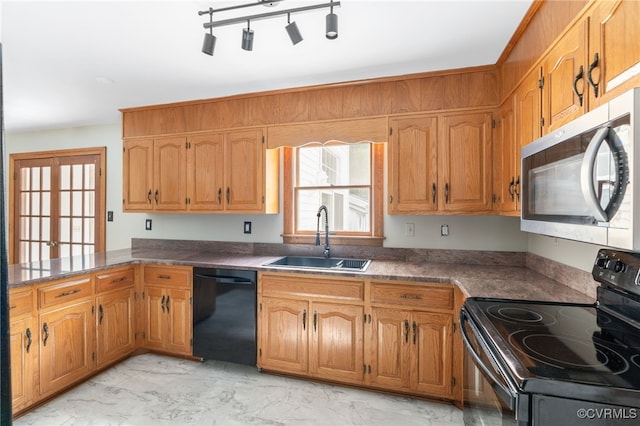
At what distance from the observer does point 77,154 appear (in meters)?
4.02

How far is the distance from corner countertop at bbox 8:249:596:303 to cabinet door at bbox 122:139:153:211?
20.6 inches

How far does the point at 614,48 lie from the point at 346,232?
221cm

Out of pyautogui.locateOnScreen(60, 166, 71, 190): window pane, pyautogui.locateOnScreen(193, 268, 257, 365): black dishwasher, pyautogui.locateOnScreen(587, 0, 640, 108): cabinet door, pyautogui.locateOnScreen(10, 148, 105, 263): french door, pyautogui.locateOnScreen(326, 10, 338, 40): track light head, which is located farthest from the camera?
pyautogui.locateOnScreen(60, 166, 71, 190): window pane

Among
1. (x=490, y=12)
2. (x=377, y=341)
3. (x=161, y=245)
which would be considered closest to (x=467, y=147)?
(x=490, y=12)

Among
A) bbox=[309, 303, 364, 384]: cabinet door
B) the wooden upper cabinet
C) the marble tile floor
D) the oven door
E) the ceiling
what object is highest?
the ceiling

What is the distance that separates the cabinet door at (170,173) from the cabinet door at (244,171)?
19.0 inches

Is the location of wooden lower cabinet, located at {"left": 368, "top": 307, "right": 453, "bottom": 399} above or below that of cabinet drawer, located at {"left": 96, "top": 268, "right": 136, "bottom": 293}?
below

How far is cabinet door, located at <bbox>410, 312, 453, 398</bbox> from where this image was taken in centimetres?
217

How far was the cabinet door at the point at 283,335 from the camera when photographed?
2477mm

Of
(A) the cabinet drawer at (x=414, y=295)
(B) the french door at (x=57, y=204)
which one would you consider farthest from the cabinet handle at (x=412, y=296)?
(B) the french door at (x=57, y=204)

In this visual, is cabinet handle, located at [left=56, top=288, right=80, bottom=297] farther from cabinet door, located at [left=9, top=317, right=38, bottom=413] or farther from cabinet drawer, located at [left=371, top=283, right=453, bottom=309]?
cabinet drawer, located at [left=371, top=283, right=453, bottom=309]

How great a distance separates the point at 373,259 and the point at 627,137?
2.12m

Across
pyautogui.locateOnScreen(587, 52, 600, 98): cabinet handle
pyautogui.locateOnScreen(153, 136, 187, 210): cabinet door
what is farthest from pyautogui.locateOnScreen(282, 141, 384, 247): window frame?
pyautogui.locateOnScreen(587, 52, 600, 98): cabinet handle

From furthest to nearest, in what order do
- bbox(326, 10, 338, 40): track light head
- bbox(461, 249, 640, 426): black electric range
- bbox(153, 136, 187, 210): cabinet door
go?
bbox(153, 136, 187, 210): cabinet door < bbox(326, 10, 338, 40): track light head < bbox(461, 249, 640, 426): black electric range
